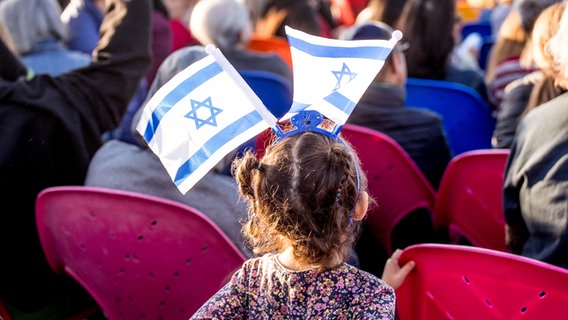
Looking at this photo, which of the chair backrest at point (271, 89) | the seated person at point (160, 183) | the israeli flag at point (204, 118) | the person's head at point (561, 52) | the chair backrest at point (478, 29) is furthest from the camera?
the chair backrest at point (478, 29)

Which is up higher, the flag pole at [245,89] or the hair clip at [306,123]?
the flag pole at [245,89]

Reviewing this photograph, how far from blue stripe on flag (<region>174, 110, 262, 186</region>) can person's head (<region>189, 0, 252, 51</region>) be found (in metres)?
2.45

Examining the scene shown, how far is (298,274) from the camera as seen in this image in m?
1.50

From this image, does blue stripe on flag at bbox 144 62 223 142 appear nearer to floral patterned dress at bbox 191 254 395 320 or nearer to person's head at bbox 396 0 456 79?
floral patterned dress at bbox 191 254 395 320

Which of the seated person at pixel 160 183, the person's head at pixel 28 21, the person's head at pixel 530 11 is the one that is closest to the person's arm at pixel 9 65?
the seated person at pixel 160 183

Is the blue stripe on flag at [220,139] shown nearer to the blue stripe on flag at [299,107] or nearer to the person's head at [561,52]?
the blue stripe on flag at [299,107]

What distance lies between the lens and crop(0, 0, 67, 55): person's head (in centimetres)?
331

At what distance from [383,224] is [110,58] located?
1.23 metres

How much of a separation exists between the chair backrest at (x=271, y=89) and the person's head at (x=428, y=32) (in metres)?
0.79

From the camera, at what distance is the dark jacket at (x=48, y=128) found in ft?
7.56

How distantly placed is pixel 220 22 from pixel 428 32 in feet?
3.86

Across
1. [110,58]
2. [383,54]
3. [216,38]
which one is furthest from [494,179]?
[216,38]

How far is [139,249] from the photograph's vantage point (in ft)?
6.35

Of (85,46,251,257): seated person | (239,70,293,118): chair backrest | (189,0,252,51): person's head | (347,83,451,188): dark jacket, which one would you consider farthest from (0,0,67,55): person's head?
(347,83,451,188): dark jacket
